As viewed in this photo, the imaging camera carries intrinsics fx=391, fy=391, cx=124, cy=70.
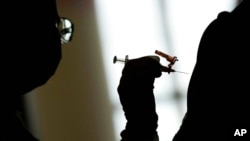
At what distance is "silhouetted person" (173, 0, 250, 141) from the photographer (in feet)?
2.29

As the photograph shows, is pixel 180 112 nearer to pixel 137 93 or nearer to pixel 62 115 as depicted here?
pixel 62 115

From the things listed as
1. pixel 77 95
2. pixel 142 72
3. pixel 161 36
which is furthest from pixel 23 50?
pixel 161 36

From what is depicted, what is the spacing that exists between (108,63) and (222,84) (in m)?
1.17

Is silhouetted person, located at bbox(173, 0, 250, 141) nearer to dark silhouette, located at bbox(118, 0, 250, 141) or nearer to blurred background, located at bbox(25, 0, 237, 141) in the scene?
dark silhouette, located at bbox(118, 0, 250, 141)

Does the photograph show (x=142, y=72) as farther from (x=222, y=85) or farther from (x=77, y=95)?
(x=77, y=95)

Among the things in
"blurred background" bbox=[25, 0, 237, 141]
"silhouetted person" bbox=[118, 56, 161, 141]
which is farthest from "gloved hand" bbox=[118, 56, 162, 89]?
"blurred background" bbox=[25, 0, 237, 141]

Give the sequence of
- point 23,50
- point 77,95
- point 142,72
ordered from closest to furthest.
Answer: point 23,50, point 142,72, point 77,95

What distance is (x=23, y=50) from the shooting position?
2.25ft

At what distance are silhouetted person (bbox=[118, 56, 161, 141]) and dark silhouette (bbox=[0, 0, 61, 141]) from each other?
0.24 meters

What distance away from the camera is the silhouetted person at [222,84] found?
2.29 feet

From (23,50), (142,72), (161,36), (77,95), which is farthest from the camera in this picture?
(161,36)

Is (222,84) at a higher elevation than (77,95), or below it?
higher

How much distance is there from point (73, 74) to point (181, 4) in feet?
2.08

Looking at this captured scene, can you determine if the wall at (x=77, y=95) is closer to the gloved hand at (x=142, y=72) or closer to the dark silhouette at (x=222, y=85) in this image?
the gloved hand at (x=142, y=72)
